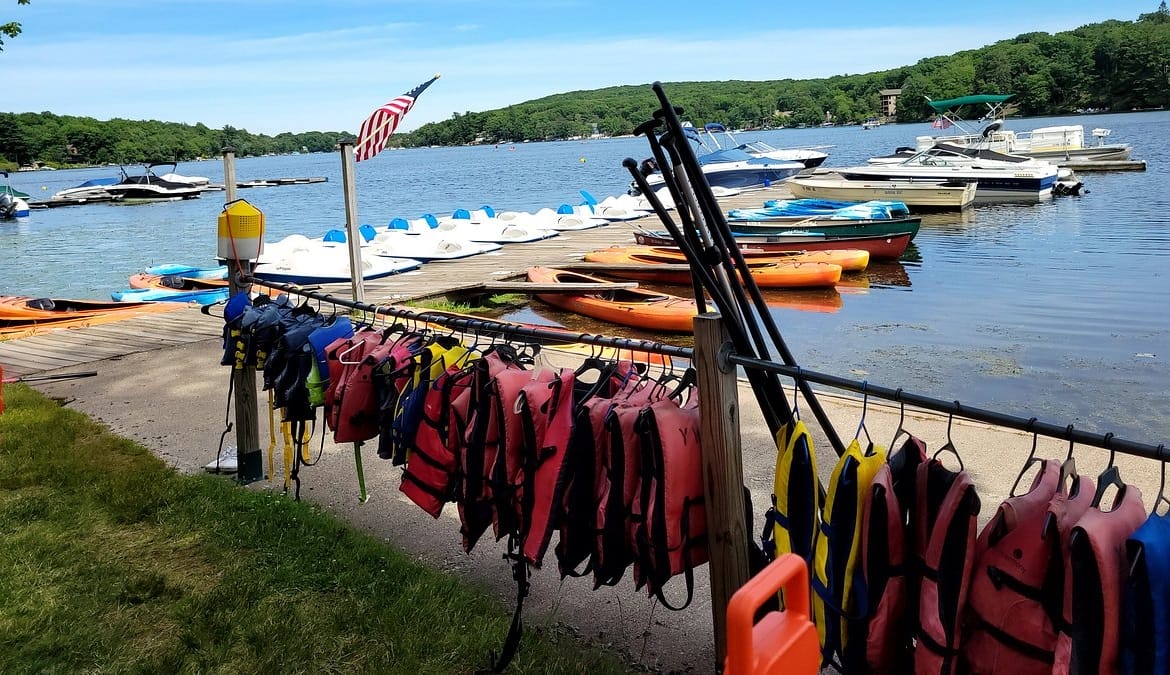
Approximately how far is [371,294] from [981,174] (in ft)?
75.1

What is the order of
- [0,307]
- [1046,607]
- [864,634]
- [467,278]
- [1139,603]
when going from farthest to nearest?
[467,278]
[0,307]
[864,634]
[1046,607]
[1139,603]

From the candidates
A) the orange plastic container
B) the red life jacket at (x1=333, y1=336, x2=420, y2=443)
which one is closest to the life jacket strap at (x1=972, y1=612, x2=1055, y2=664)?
the orange plastic container

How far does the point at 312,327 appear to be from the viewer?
14.3 ft

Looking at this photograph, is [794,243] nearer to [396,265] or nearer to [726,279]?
[396,265]

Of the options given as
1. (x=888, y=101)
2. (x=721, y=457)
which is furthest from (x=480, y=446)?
(x=888, y=101)

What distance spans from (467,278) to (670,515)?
13628 mm

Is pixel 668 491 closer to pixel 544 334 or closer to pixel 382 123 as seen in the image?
pixel 544 334

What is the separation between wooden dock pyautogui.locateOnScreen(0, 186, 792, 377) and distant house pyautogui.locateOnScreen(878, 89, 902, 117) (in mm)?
111617

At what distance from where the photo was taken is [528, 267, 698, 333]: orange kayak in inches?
490

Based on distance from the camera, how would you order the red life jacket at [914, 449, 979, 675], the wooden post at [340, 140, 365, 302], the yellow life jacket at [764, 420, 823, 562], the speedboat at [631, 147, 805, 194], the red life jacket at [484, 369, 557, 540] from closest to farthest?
1. the red life jacket at [914, 449, 979, 675]
2. the yellow life jacket at [764, 420, 823, 562]
3. the red life jacket at [484, 369, 557, 540]
4. the wooden post at [340, 140, 365, 302]
5. the speedboat at [631, 147, 805, 194]

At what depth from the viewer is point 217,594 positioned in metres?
3.79

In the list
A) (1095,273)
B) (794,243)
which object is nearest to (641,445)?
(794,243)

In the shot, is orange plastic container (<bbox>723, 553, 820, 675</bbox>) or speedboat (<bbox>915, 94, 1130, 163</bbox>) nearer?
Answer: orange plastic container (<bbox>723, 553, 820, 675</bbox>)

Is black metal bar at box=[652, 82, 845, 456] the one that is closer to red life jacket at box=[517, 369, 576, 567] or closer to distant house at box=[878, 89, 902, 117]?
red life jacket at box=[517, 369, 576, 567]
